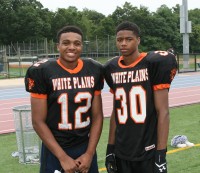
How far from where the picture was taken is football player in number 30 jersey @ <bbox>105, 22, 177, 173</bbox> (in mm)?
2971

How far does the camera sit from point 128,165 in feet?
10.2

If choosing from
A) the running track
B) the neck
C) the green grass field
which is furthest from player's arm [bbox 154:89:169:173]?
the running track

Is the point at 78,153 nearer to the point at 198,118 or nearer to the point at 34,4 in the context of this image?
the point at 198,118

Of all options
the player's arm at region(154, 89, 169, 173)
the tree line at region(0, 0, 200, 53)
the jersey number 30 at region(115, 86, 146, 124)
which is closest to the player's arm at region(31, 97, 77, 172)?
the jersey number 30 at region(115, 86, 146, 124)

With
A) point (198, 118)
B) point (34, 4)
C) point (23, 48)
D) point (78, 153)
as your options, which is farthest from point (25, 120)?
point (34, 4)

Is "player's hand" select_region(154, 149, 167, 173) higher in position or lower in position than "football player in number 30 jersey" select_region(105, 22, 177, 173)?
lower

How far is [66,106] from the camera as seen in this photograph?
2896 millimetres

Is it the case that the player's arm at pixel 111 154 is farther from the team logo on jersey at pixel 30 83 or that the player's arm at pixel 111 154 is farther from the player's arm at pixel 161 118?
the team logo on jersey at pixel 30 83

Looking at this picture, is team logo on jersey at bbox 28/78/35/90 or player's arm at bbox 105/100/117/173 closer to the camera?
team logo on jersey at bbox 28/78/35/90

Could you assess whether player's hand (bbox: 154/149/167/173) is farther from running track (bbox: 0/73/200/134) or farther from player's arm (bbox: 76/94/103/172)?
running track (bbox: 0/73/200/134)

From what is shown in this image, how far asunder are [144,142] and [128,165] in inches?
9.3

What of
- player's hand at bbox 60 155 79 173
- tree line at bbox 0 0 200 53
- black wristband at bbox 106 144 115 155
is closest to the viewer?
player's hand at bbox 60 155 79 173

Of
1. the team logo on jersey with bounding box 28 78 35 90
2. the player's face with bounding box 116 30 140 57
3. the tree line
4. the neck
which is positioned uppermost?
the tree line

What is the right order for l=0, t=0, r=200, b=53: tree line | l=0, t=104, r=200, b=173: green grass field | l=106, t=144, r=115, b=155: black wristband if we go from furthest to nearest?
l=0, t=0, r=200, b=53: tree line, l=0, t=104, r=200, b=173: green grass field, l=106, t=144, r=115, b=155: black wristband
